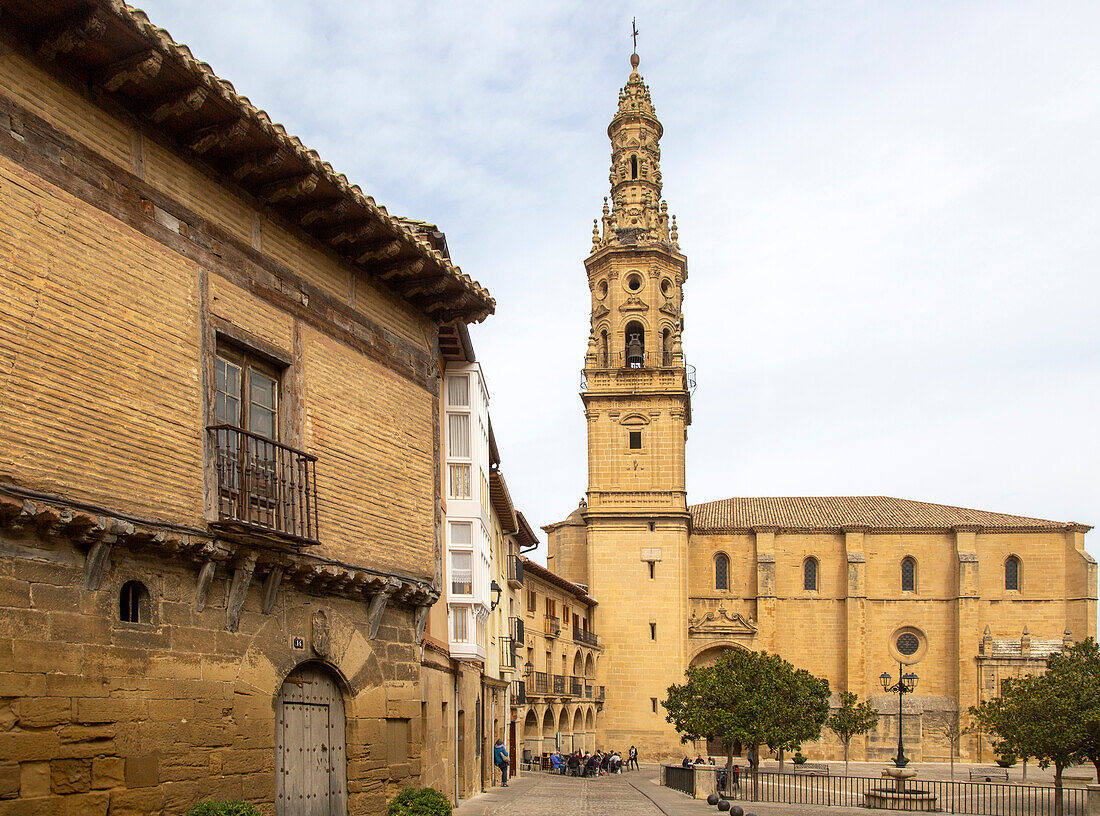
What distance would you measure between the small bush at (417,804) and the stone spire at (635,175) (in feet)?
152

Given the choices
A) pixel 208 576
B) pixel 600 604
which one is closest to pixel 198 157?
pixel 208 576

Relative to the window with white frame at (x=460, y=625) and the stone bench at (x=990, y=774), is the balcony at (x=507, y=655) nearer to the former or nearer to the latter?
the stone bench at (x=990, y=774)

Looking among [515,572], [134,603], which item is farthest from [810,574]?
[134,603]

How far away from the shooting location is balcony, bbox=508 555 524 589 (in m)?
37.3

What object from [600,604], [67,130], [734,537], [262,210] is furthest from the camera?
[734,537]

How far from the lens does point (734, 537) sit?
5869cm

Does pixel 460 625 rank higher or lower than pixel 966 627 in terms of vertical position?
higher

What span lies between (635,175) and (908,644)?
26582mm

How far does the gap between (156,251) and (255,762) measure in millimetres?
4308

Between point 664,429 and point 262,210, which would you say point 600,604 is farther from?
point 262,210

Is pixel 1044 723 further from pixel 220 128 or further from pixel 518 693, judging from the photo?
pixel 220 128

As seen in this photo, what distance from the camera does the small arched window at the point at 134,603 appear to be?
28.4 ft

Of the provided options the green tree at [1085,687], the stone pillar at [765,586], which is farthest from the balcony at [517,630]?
the stone pillar at [765,586]

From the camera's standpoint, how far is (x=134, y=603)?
8750 millimetres
